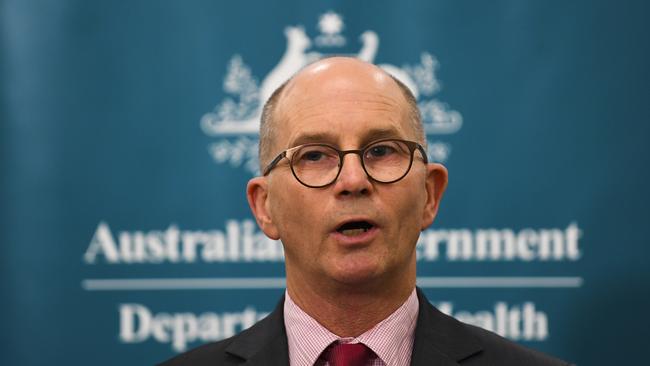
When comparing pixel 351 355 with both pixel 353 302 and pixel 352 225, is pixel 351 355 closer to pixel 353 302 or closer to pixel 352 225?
pixel 353 302

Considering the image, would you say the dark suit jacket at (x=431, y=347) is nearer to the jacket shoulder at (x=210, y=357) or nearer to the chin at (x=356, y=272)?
the jacket shoulder at (x=210, y=357)

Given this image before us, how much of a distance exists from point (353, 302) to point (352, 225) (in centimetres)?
16

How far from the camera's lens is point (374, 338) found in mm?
1425

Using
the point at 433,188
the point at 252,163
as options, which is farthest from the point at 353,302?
the point at 252,163

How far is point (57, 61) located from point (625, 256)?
186 centimetres

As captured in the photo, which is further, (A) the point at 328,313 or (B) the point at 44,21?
(B) the point at 44,21

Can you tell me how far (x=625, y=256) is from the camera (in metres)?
2.33

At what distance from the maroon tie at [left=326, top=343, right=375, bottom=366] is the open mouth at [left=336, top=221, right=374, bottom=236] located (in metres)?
0.21

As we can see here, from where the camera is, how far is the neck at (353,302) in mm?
1422

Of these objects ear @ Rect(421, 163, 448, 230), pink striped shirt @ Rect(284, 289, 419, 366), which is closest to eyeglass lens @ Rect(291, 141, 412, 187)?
ear @ Rect(421, 163, 448, 230)

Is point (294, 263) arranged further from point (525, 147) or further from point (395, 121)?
point (525, 147)

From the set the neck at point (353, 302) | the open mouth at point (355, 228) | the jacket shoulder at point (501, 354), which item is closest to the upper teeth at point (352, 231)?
the open mouth at point (355, 228)

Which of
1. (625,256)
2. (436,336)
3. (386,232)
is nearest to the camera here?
(386,232)

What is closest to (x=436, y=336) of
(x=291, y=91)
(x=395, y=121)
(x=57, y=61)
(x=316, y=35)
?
(x=395, y=121)
